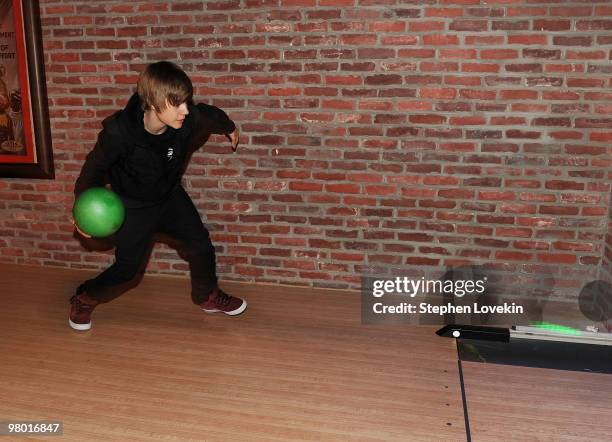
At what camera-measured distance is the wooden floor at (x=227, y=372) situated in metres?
2.13

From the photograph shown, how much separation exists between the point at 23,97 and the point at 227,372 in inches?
96.8

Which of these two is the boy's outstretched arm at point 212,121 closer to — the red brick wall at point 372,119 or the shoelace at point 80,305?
the red brick wall at point 372,119

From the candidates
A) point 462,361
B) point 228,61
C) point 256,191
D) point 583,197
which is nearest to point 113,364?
point 256,191

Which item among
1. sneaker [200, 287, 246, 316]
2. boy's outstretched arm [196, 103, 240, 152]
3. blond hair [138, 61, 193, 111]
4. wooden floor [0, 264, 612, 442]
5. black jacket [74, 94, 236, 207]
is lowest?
wooden floor [0, 264, 612, 442]

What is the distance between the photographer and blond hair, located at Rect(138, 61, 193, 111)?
95.7 inches

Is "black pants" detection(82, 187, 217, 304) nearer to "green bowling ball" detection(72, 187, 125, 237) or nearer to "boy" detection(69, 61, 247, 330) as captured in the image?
"boy" detection(69, 61, 247, 330)

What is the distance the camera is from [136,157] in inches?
102

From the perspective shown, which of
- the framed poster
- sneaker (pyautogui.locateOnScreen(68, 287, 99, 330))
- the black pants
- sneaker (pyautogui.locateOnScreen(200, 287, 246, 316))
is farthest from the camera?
A: the framed poster

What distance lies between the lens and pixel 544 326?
9.76 ft

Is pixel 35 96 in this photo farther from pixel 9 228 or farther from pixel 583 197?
pixel 583 197

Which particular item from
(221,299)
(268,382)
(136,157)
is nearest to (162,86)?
(136,157)

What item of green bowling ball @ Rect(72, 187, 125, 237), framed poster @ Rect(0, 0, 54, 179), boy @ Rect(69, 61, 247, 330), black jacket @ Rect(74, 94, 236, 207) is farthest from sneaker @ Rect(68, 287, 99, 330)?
framed poster @ Rect(0, 0, 54, 179)

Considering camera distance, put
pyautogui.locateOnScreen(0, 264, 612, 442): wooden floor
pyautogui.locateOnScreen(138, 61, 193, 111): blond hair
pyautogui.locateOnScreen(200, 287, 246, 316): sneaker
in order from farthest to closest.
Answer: pyautogui.locateOnScreen(200, 287, 246, 316): sneaker < pyautogui.locateOnScreen(138, 61, 193, 111): blond hair < pyautogui.locateOnScreen(0, 264, 612, 442): wooden floor

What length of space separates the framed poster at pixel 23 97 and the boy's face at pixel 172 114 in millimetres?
1647
